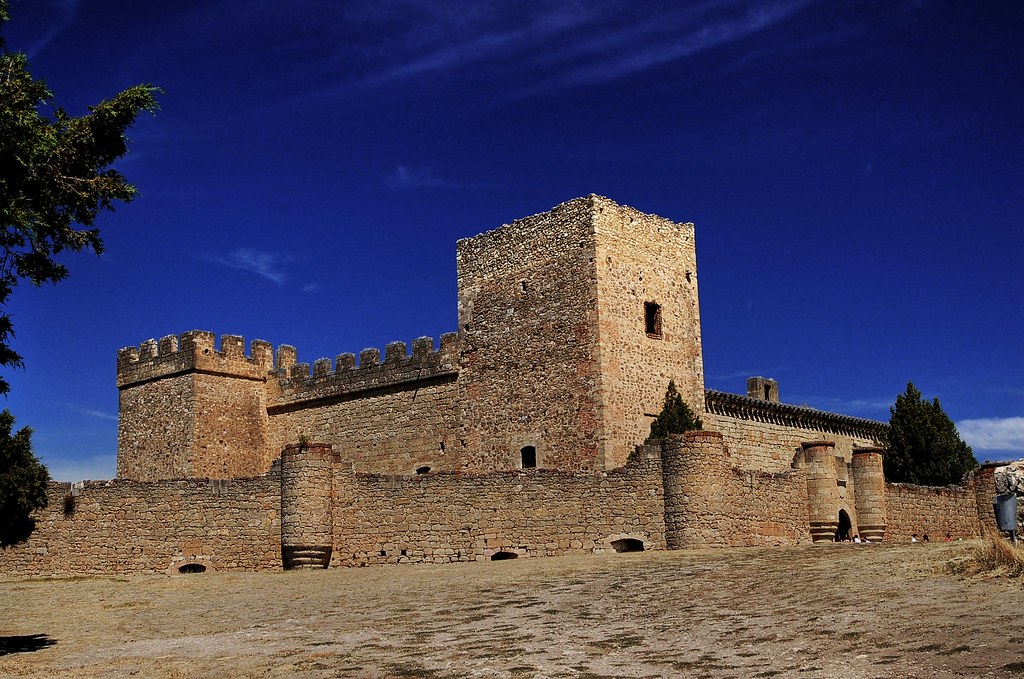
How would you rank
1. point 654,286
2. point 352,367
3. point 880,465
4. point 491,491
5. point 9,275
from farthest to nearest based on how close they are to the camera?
point 352,367
point 654,286
point 880,465
point 491,491
point 9,275

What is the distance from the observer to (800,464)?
77.5 ft

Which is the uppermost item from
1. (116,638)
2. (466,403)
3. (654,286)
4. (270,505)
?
(654,286)

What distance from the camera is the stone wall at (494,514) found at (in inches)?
875

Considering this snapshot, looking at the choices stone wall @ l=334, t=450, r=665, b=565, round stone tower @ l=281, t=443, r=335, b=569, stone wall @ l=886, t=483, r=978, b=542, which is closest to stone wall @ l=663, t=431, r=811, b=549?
stone wall @ l=334, t=450, r=665, b=565

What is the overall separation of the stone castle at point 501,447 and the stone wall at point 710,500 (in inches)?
1.6

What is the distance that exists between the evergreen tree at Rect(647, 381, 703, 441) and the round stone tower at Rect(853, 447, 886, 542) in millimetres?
4245

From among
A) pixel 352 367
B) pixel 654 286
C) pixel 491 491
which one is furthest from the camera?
pixel 352 367

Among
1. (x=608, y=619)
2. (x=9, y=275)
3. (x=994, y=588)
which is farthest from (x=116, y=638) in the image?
(x=994, y=588)

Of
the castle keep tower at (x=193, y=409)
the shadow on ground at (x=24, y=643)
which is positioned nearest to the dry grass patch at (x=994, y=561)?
the shadow on ground at (x=24, y=643)

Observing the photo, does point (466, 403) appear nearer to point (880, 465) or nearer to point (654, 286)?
point (654, 286)

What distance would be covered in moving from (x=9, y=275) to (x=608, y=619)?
26.0ft

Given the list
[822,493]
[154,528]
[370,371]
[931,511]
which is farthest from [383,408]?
[931,511]

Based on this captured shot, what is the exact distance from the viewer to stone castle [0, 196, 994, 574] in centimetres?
2258

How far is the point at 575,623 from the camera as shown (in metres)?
13.8
